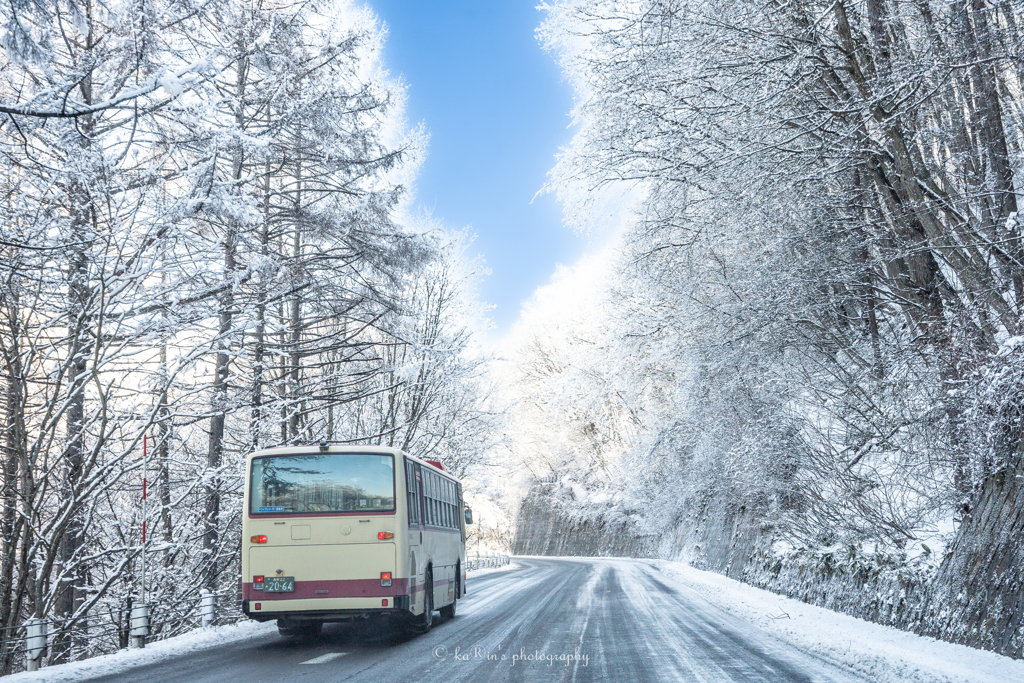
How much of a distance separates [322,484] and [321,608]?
5.67 feet

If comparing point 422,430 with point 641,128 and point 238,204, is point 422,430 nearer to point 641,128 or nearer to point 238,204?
point 641,128

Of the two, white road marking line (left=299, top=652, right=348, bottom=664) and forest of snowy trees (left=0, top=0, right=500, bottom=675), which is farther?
forest of snowy trees (left=0, top=0, right=500, bottom=675)

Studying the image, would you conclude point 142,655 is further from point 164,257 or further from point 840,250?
point 840,250

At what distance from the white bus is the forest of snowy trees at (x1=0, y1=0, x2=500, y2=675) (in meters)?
2.09

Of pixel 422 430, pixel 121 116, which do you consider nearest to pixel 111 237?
pixel 121 116

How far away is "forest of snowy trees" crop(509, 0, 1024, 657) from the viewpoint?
9.72m

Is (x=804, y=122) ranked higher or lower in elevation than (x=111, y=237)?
higher

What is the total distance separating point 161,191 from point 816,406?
1287 cm

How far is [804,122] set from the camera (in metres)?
13.7

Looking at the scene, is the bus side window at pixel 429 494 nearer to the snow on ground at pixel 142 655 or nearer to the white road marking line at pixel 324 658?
the snow on ground at pixel 142 655

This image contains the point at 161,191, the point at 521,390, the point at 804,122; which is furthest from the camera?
the point at 521,390

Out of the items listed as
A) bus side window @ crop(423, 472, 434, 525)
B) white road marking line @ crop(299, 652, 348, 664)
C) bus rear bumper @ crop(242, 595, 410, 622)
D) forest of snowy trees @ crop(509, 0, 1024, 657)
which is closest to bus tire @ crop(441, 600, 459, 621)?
bus side window @ crop(423, 472, 434, 525)

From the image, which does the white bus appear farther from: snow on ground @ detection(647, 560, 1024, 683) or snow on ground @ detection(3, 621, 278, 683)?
snow on ground @ detection(647, 560, 1024, 683)

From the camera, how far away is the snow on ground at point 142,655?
28.4ft
